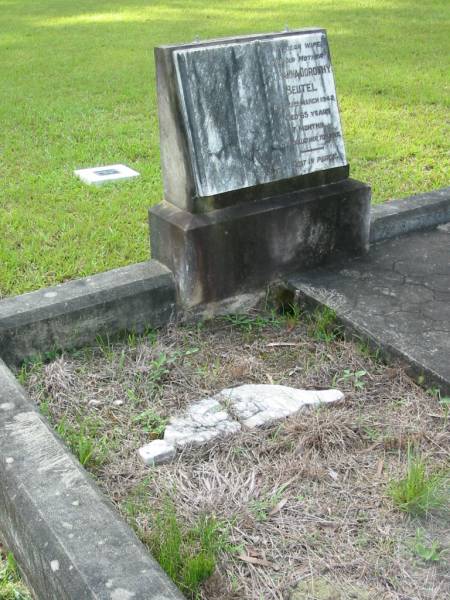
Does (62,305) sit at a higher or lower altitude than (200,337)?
higher

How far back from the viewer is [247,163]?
10.5 feet

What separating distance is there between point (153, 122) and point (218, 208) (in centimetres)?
362

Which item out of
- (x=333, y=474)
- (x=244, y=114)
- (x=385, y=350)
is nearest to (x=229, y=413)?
(x=333, y=474)

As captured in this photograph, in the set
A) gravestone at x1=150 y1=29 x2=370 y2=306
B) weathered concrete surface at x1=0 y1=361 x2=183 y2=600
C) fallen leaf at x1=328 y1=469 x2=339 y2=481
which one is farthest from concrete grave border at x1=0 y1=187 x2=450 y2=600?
fallen leaf at x1=328 y1=469 x2=339 y2=481

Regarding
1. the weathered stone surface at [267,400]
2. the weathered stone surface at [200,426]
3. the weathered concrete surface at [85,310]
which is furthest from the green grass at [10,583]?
the weathered concrete surface at [85,310]

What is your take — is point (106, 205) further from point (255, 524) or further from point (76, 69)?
point (76, 69)

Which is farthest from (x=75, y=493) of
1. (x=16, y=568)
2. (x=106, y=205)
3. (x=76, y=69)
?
(x=76, y=69)

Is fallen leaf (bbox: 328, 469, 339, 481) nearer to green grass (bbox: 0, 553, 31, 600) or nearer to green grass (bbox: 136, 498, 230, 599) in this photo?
green grass (bbox: 136, 498, 230, 599)

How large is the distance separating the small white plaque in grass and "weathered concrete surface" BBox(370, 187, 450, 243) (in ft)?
6.27

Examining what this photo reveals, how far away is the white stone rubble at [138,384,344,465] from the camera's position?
8.22ft

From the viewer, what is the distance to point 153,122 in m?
6.55

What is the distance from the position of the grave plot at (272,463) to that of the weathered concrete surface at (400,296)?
9 cm

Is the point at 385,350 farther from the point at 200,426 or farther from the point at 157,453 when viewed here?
the point at 157,453

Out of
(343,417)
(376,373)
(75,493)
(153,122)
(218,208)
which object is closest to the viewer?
(75,493)
